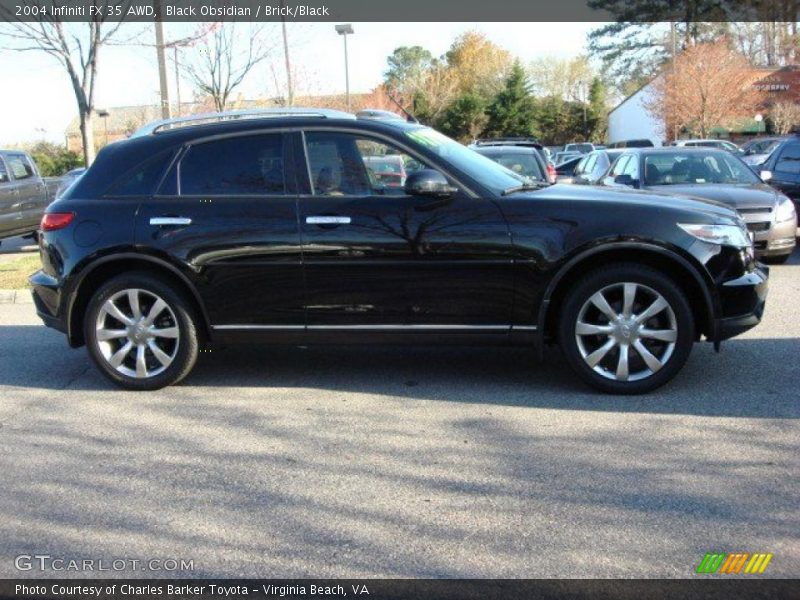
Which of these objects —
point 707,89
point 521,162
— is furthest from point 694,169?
point 707,89

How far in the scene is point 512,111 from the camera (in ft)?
178

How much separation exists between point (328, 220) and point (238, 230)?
24.1 inches

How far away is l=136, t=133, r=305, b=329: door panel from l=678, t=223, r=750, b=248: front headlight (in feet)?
8.17

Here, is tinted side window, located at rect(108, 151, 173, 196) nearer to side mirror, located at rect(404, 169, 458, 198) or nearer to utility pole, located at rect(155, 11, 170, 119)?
side mirror, located at rect(404, 169, 458, 198)

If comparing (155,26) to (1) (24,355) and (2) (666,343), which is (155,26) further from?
(2) (666,343)

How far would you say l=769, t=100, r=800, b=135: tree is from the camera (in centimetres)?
4109

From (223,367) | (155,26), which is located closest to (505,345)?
(223,367)

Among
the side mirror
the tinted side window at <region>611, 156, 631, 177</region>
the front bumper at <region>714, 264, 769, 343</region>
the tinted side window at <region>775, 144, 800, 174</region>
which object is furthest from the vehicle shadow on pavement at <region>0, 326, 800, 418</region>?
the tinted side window at <region>775, 144, 800, 174</region>

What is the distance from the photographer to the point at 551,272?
17.5 ft

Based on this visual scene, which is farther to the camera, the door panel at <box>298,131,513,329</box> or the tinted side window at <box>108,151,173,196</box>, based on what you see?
the tinted side window at <box>108,151,173,196</box>

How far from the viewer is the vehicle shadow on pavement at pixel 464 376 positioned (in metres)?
5.32

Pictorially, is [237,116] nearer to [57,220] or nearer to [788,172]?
[57,220]

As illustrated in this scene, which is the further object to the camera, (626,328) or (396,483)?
(626,328)

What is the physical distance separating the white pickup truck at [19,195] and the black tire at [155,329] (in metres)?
9.37
